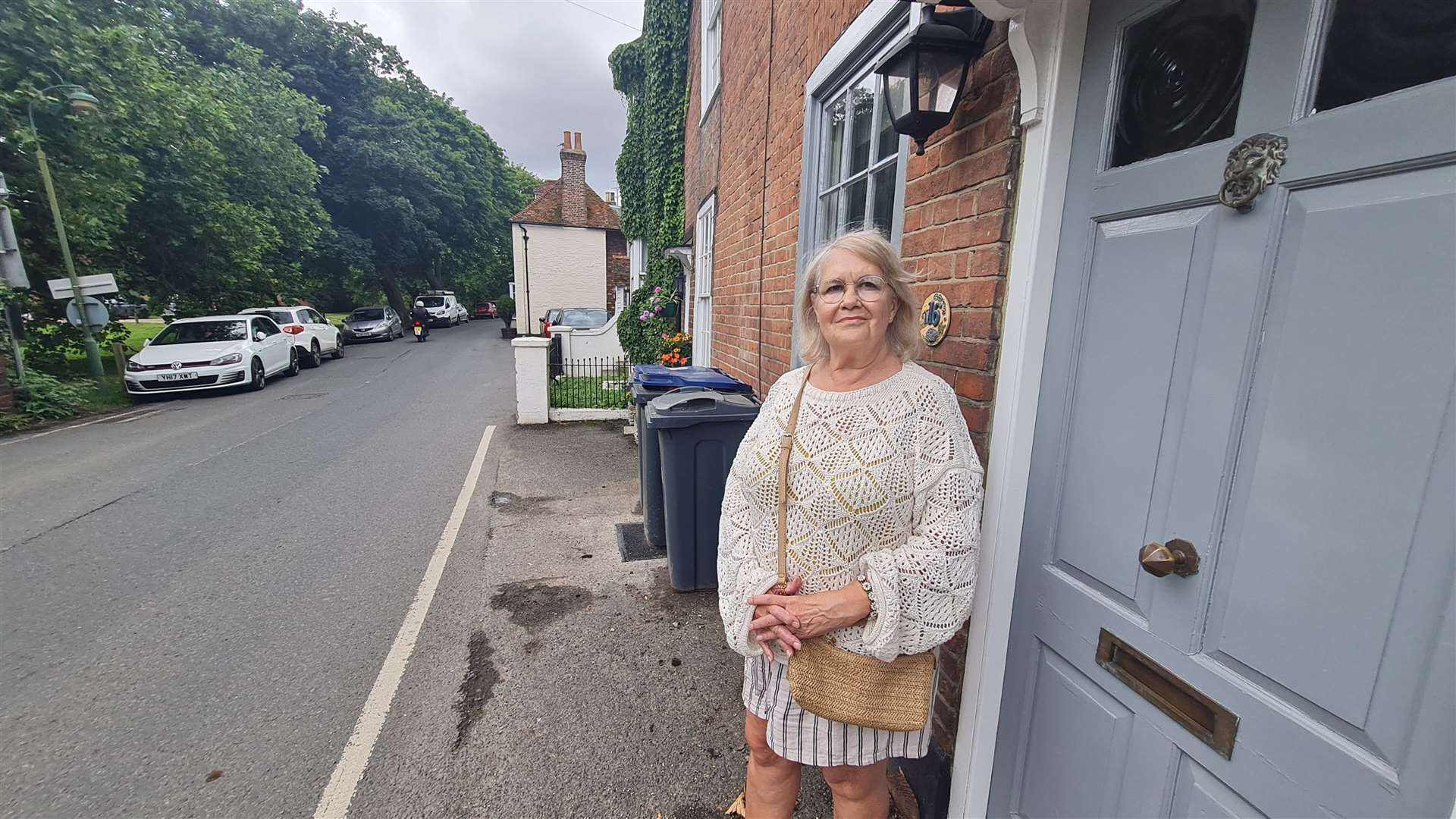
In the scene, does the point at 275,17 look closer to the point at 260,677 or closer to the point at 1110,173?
the point at 260,677

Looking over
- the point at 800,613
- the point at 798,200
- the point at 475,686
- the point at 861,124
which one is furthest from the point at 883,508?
the point at 798,200

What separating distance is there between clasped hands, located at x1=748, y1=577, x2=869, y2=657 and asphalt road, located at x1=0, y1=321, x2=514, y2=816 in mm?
1661

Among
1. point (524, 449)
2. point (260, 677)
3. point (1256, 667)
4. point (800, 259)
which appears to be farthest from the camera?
point (524, 449)

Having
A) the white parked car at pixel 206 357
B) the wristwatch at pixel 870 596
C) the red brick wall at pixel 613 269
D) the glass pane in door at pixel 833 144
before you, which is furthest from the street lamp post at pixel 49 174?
the red brick wall at pixel 613 269

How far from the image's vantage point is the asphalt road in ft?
7.17

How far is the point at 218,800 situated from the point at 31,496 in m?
5.44

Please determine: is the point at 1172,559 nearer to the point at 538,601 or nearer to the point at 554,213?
the point at 538,601

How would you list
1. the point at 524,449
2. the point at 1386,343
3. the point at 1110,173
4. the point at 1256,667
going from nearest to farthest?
the point at 1386,343 < the point at 1256,667 < the point at 1110,173 < the point at 524,449

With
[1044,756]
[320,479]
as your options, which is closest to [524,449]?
[320,479]

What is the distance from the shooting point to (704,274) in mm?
6809

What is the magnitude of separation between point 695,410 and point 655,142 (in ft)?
24.6

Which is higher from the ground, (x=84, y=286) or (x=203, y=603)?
(x=84, y=286)

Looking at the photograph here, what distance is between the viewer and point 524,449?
6.84 m

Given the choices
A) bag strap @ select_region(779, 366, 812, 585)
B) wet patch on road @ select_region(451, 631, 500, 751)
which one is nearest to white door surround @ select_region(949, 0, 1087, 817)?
bag strap @ select_region(779, 366, 812, 585)
